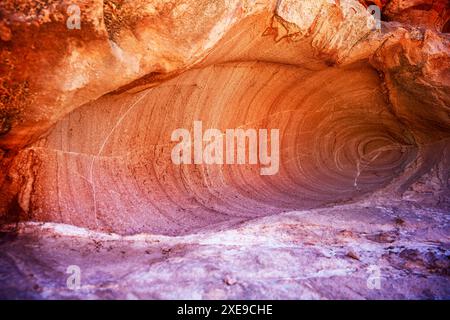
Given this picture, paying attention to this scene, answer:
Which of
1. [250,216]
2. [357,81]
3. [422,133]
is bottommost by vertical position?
[250,216]

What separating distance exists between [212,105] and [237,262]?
1723 mm

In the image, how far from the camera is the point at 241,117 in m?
3.57

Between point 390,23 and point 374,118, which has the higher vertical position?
point 390,23

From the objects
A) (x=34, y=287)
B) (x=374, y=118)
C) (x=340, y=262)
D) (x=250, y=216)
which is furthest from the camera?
(x=374, y=118)

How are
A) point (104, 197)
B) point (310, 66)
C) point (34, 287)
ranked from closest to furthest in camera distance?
1. point (34, 287)
2. point (104, 197)
3. point (310, 66)

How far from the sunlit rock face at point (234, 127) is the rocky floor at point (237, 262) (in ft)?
0.05

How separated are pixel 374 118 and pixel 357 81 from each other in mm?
671

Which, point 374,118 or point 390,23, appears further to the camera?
point 374,118

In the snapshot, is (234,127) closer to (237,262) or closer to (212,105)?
(212,105)

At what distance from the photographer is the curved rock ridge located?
6.77 ft

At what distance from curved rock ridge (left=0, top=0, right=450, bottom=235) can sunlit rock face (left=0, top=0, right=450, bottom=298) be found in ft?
0.04

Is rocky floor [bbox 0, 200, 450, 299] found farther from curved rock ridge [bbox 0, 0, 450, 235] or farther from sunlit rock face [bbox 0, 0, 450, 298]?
curved rock ridge [bbox 0, 0, 450, 235]
